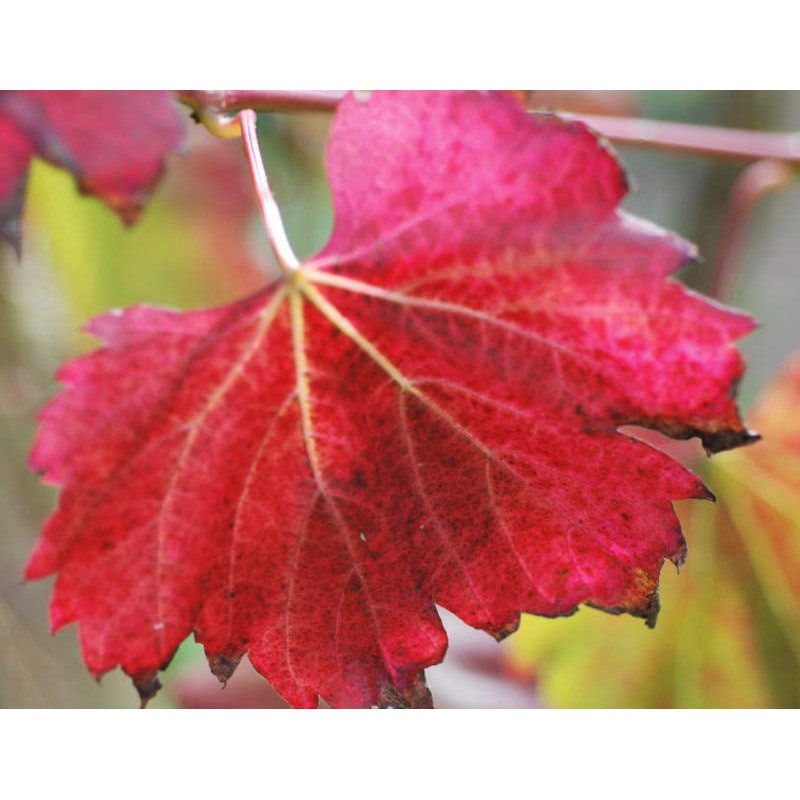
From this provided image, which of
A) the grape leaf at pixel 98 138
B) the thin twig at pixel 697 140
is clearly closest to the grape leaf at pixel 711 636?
the thin twig at pixel 697 140

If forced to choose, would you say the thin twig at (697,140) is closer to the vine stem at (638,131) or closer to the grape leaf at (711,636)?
the vine stem at (638,131)

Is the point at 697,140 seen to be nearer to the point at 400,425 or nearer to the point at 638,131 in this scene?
the point at 638,131

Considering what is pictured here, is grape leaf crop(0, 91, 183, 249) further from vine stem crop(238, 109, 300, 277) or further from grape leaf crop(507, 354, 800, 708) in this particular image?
grape leaf crop(507, 354, 800, 708)

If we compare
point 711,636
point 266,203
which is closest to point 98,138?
point 266,203

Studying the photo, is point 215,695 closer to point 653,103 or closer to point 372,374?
point 372,374

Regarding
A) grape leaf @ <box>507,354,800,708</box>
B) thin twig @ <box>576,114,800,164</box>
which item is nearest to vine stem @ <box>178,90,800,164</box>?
thin twig @ <box>576,114,800,164</box>
